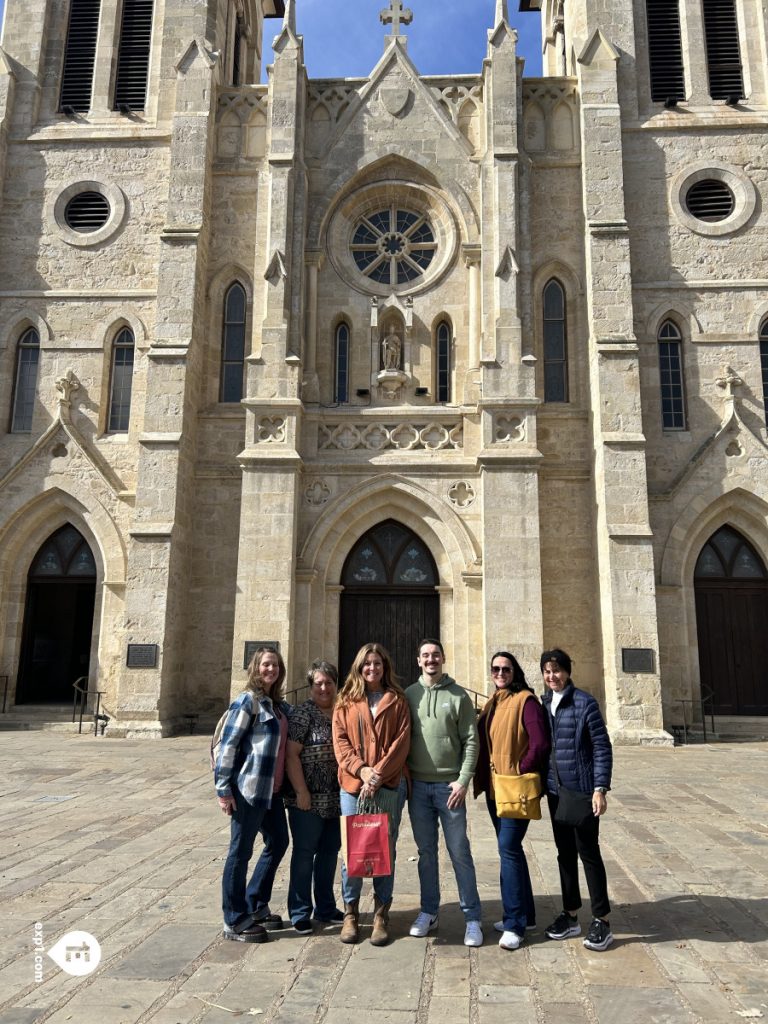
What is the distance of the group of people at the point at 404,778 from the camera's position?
4734 millimetres

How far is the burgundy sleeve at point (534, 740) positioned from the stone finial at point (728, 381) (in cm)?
1332

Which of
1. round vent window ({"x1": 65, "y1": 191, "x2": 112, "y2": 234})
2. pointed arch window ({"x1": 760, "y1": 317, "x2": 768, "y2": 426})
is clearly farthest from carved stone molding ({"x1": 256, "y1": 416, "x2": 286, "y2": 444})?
pointed arch window ({"x1": 760, "y1": 317, "x2": 768, "y2": 426})

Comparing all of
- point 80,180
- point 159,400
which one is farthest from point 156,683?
point 80,180

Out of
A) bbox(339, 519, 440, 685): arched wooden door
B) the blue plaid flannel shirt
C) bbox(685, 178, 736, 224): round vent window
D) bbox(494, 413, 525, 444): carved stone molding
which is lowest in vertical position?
the blue plaid flannel shirt

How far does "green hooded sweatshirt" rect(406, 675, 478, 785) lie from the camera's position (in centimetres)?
483

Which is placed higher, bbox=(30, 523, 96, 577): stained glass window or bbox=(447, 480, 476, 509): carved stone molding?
bbox=(447, 480, 476, 509): carved stone molding

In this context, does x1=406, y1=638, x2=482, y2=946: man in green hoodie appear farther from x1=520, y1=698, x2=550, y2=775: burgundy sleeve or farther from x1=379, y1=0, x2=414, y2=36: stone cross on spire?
x1=379, y1=0, x2=414, y2=36: stone cross on spire

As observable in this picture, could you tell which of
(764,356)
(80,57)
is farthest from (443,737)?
(80,57)

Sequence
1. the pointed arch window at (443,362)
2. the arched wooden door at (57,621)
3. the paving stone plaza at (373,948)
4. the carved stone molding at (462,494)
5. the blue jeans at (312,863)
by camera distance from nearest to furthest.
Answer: the paving stone plaza at (373,948), the blue jeans at (312,863), the carved stone molding at (462,494), the arched wooden door at (57,621), the pointed arch window at (443,362)

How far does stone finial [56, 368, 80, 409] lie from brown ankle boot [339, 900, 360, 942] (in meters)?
14.5

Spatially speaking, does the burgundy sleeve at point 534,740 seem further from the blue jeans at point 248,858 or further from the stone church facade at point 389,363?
the stone church facade at point 389,363

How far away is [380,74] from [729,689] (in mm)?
15309

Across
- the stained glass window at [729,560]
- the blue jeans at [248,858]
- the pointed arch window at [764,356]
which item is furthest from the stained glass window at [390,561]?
the blue jeans at [248,858]

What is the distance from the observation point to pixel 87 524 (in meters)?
16.6
